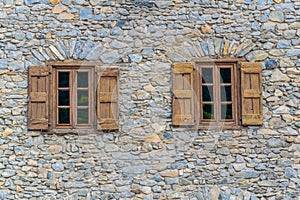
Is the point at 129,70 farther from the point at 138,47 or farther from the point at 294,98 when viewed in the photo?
the point at 294,98

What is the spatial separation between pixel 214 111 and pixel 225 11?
160cm

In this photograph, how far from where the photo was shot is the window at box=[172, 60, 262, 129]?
7215 mm

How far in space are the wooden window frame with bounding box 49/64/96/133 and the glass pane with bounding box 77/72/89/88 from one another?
51 mm

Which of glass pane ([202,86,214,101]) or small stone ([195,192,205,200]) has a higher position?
glass pane ([202,86,214,101])

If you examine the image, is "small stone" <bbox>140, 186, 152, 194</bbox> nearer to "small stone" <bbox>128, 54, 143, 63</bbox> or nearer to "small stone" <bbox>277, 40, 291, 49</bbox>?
"small stone" <bbox>128, 54, 143, 63</bbox>

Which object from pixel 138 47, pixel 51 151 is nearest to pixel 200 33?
pixel 138 47

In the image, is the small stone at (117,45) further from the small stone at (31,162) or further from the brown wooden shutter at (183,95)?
the small stone at (31,162)

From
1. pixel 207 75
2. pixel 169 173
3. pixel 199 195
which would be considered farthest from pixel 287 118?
pixel 169 173

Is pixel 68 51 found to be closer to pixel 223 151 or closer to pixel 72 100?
pixel 72 100

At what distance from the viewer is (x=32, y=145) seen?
7.18 meters

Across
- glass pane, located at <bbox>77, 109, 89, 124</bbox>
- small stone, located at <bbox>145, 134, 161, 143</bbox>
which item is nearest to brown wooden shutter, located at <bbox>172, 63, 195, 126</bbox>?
small stone, located at <bbox>145, 134, 161, 143</bbox>

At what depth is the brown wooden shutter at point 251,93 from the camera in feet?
23.7

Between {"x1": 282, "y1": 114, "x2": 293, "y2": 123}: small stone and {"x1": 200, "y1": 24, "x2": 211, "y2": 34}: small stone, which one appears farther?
{"x1": 200, "y1": 24, "x2": 211, "y2": 34}: small stone

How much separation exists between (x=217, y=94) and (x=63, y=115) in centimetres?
245
